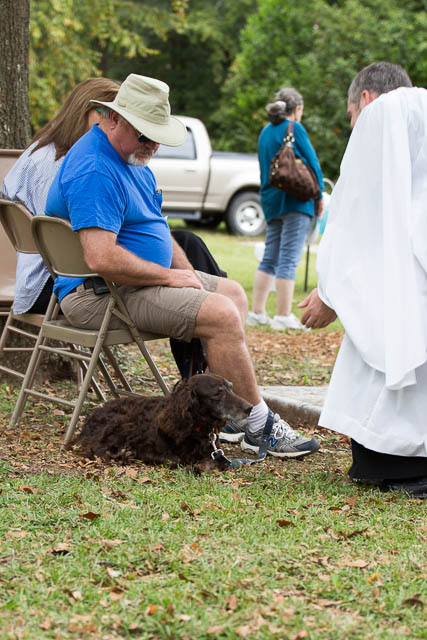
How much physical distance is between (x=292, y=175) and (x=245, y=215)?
1008 centimetres

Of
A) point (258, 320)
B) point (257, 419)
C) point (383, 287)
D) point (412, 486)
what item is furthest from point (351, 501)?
point (258, 320)

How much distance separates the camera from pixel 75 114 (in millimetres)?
4953

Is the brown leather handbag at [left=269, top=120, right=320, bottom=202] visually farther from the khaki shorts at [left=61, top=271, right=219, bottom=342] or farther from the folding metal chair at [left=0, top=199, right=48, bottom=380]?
the khaki shorts at [left=61, top=271, right=219, bottom=342]

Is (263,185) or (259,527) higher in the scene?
(263,185)

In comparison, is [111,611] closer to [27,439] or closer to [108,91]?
[27,439]

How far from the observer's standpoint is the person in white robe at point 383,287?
3.83 m

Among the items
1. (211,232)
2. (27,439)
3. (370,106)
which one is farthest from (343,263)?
(211,232)

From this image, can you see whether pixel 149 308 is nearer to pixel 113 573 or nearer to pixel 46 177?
pixel 46 177

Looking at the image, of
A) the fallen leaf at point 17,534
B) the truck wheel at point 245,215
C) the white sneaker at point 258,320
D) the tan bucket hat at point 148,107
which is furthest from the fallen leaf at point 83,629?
the truck wheel at point 245,215

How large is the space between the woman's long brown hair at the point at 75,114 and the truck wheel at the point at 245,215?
1334 cm

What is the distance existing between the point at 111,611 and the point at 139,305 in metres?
1.98

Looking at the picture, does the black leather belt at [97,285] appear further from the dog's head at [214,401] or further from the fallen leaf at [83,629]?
the fallen leaf at [83,629]

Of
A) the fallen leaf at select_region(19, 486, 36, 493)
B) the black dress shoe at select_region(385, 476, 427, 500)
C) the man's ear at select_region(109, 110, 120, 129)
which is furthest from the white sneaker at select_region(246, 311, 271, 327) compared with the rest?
the fallen leaf at select_region(19, 486, 36, 493)

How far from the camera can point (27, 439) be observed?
15.1ft
